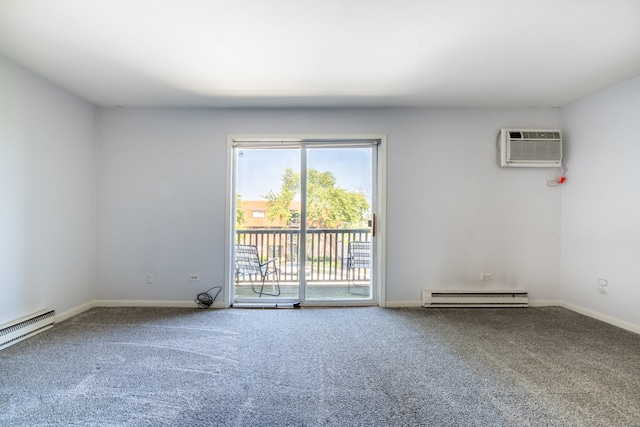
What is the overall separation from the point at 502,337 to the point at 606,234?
1.60m

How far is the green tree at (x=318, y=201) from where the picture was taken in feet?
11.1

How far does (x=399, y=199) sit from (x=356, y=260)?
956 millimetres

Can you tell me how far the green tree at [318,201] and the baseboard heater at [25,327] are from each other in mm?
2296

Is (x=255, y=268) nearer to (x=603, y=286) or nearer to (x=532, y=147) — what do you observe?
(x=532, y=147)

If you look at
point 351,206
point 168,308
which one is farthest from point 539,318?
point 168,308

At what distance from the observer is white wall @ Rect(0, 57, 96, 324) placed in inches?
88.7

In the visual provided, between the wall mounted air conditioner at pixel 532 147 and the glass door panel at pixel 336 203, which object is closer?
the wall mounted air conditioner at pixel 532 147

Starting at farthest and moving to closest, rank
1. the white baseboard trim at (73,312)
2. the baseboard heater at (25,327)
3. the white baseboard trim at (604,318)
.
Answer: the white baseboard trim at (73,312) → the white baseboard trim at (604,318) → the baseboard heater at (25,327)

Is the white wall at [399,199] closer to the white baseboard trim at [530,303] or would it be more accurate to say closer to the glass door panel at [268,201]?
the white baseboard trim at [530,303]

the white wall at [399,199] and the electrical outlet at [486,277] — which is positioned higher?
the white wall at [399,199]

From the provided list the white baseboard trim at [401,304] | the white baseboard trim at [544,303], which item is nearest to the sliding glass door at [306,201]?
the white baseboard trim at [401,304]

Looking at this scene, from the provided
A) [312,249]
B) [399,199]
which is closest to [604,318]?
[399,199]

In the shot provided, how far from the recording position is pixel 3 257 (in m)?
2.22

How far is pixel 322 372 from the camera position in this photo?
1876 millimetres
